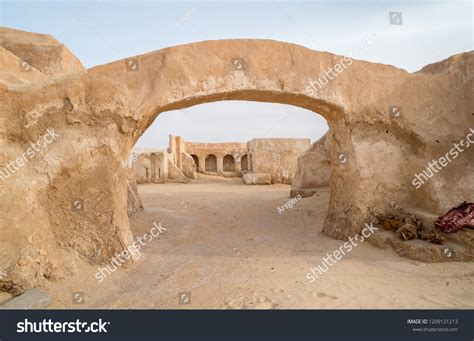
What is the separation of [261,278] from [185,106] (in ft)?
9.50

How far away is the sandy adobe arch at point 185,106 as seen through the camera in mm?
4223

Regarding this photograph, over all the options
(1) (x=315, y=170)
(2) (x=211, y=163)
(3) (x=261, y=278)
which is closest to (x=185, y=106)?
(3) (x=261, y=278)

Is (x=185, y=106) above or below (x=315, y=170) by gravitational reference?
above

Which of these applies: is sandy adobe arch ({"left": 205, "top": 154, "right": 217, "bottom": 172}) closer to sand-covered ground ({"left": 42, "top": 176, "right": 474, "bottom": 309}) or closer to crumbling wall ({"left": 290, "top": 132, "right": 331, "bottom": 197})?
crumbling wall ({"left": 290, "top": 132, "right": 331, "bottom": 197})

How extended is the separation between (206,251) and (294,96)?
287 centimetres

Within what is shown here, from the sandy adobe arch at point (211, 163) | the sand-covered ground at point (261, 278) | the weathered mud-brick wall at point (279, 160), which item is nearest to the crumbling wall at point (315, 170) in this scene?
the sand-covered ground at point (261, 278)

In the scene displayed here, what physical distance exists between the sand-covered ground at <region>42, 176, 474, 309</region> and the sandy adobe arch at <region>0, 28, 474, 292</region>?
0.52 metres

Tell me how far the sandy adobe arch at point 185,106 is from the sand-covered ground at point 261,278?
518 millimetres

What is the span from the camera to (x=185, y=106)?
5258mm

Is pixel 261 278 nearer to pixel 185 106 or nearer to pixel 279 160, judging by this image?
pixel 185 106

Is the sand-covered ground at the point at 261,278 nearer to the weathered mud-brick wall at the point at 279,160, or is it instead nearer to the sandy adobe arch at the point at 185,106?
the sandy adobe arch at the point at 185,106

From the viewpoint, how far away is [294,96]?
17.4ft

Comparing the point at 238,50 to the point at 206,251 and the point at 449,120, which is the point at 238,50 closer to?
the point at 206,251

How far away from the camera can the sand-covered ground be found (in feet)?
11.1
